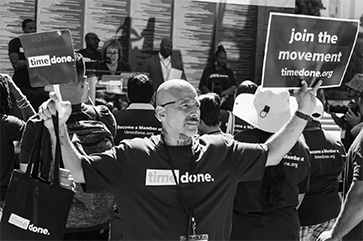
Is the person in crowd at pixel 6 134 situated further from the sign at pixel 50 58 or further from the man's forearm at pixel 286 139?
the man's forearm at pixel 286 139

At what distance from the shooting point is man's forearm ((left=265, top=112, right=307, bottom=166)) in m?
3.19

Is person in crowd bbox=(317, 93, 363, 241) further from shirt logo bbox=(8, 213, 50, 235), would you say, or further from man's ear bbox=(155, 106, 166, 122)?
shirt logo bbox=(8, 213, 50, 235)

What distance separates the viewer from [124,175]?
3.06m

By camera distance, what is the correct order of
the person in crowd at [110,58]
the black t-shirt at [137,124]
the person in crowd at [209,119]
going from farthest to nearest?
the person in crowd at [110,58] → the black t-shirt at [137,124] → the person in crowd at [209,119]

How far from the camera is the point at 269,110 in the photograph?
4.10 meters

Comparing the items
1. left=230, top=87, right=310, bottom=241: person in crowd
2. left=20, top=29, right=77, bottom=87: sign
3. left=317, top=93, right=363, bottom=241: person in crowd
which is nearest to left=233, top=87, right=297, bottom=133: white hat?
left=230, top=87, right=310, bottom=241: person in crowd

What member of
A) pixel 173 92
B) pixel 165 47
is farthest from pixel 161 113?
pixel 165 47

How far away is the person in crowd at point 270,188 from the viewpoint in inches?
156

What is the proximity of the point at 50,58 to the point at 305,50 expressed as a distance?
1.34 meters

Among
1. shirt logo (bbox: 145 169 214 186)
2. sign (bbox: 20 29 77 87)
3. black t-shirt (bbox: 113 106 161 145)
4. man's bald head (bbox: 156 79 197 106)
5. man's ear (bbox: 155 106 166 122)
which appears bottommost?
black t-shirt (bbox: 113 106 161 145)

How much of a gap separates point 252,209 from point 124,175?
124 centimetres

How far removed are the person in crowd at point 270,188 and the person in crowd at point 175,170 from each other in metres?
0.75

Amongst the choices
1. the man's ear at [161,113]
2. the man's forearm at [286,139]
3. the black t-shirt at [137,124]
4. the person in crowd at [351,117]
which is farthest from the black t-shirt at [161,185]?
the person in crowd at [351,117]

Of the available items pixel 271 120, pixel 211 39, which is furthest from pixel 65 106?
pixel 211 39
